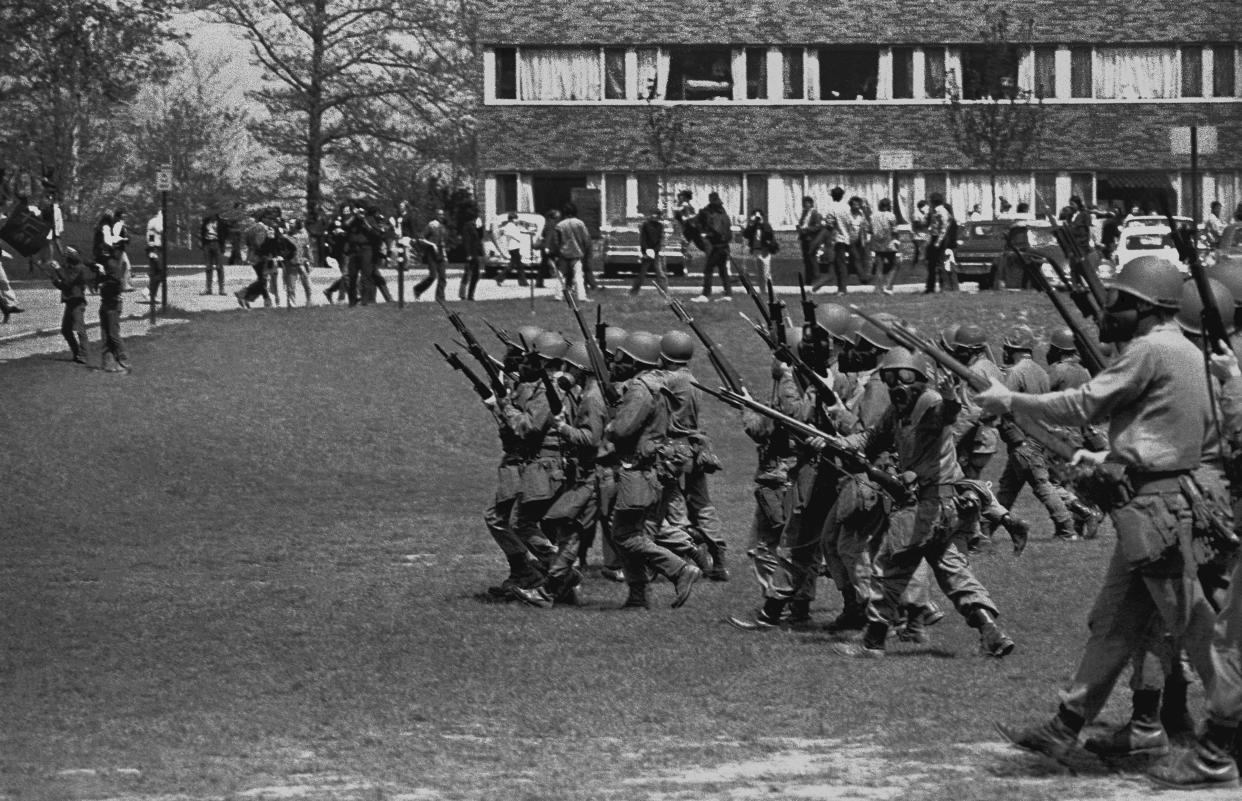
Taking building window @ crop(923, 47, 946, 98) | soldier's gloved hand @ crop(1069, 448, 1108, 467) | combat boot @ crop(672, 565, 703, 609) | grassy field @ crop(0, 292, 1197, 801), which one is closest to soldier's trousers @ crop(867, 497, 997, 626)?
grassy field @ crop(0, 292, 1197, 801)

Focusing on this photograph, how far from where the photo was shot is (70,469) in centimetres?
2400

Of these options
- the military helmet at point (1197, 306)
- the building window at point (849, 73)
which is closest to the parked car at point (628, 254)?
the building window at point (849, 73)

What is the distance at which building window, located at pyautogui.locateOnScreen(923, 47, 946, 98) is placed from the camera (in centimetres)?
6272

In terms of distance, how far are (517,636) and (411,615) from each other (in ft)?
4.28

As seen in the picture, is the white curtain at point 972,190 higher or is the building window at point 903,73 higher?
the building window at point 903,73

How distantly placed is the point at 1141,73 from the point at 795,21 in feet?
32.1

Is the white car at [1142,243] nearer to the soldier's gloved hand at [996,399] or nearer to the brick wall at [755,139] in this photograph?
the brick wall at [755,139]

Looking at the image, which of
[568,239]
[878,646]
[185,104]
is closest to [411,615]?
[878,646]

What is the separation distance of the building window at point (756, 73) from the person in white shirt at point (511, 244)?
653 inches

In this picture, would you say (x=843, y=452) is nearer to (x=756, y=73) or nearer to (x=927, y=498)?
(x=927, y=498)

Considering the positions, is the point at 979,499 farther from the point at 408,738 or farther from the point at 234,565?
the point at 234,565

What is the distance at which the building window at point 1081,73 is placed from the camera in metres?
63.5

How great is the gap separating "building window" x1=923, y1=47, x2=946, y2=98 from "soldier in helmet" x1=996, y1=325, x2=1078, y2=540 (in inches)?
1732

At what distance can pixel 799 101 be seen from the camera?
63156 mm
